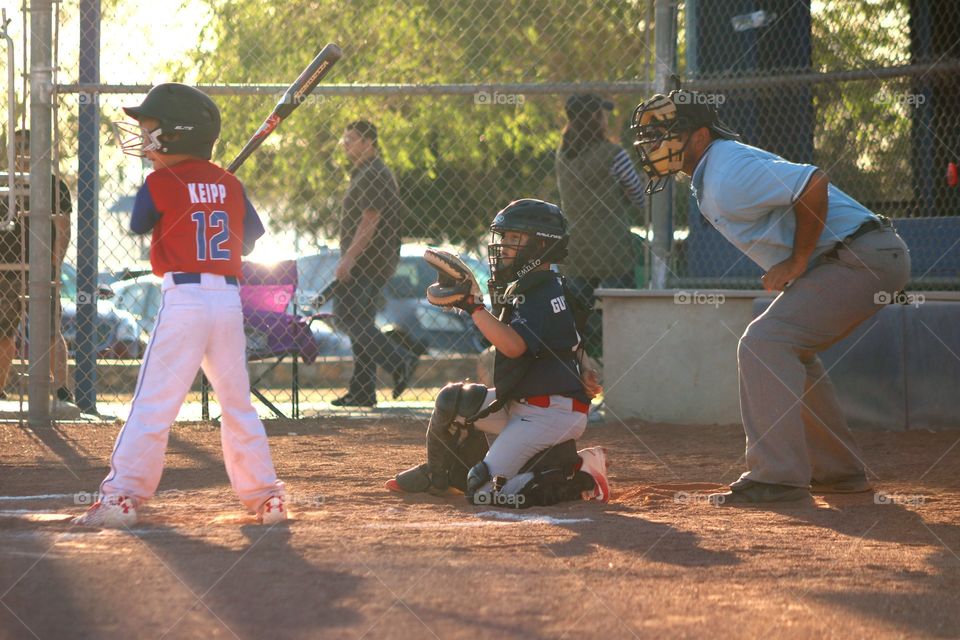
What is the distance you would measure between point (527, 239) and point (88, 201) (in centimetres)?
429

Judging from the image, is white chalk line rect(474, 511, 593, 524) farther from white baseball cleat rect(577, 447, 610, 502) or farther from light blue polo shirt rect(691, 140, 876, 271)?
light blue polo shirt rect(691, 140, 876, 271)

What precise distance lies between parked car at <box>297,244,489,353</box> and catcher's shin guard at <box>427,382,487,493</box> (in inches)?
304

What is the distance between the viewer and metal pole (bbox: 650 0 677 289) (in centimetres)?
814

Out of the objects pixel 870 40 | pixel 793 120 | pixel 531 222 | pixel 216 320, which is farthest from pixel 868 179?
pixel 216 320

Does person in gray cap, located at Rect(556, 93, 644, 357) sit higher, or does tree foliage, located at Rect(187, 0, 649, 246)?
tree foliage, located at Rect(187, 0, 649, 246)

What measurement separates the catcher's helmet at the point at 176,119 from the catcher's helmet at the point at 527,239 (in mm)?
1273

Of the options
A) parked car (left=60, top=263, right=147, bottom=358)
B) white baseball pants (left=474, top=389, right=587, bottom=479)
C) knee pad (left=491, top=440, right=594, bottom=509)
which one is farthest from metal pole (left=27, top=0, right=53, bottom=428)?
knee pad (left=491, top=440, right=594, bottom=509)

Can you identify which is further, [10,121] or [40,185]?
[40,185]

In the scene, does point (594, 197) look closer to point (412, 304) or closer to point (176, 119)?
point (176, 119)

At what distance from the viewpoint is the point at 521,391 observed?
5.24 meters

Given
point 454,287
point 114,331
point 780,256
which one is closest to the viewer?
point 454,287

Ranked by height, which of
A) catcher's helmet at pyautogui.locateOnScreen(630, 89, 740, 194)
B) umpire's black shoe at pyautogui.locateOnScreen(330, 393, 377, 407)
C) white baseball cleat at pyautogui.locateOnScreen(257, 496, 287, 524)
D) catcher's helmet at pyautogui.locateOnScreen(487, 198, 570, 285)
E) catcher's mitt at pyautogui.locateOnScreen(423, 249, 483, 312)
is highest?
catcher's helmet at pyautogui.locateOnScreen(630, 89, 740, 194)

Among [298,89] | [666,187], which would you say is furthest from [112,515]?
A: [666,187]

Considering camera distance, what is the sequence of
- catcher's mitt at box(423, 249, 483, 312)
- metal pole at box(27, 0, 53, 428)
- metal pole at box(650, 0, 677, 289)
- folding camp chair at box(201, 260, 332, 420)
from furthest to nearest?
folding camp chair at box(201, 260, 332, 420) → metal pole at box(650, 0, 677, 289) → metal pole at box(27, 0, 53, 428) → catcher's mitt at box(423, 249, 483, 312)
